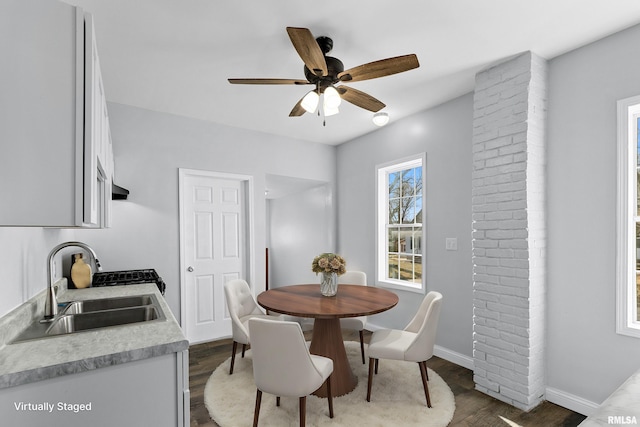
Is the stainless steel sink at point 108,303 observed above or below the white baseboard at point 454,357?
above

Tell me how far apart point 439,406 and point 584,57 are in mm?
2702

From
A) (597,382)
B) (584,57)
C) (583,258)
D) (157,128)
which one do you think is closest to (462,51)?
(584,57)

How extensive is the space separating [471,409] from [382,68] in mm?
2429

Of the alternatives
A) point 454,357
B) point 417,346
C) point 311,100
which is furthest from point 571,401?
point 311,100

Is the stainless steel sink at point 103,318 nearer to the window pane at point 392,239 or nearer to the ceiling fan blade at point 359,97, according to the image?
the ceiling fan blade at point 359,97

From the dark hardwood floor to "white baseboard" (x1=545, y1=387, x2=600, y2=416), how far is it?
0.11 feet

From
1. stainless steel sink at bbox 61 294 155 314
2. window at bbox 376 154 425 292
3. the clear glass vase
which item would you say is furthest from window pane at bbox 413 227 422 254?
stainless steel sink at bbox 61 294 155 314

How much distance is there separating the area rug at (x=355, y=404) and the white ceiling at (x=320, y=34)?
8.36 feet

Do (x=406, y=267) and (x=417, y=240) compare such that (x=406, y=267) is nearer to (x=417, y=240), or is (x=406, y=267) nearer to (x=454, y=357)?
(x=417, y=240)

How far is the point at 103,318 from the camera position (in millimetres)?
1797

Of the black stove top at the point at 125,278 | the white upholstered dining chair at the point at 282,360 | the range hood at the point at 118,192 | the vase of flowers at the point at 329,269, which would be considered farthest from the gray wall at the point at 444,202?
the range hood at the point at 118,192

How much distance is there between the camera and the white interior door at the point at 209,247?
3701 millimetres

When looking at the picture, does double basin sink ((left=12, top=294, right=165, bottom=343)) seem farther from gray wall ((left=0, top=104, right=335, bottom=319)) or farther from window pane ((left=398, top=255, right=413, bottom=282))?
window pane ((left=398, top=255, right=413, bottom=282))

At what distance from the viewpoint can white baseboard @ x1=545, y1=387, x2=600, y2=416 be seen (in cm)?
222
